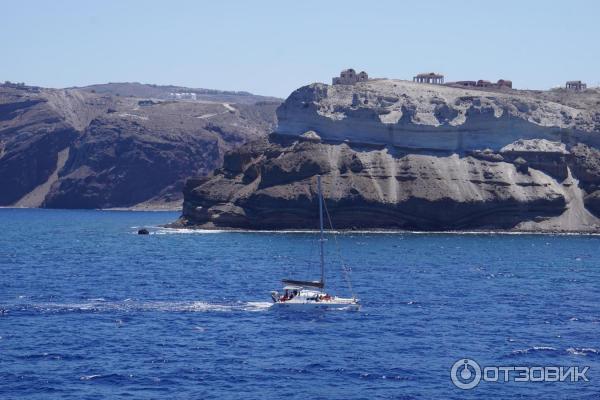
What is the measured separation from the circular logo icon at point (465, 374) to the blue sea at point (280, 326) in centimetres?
57

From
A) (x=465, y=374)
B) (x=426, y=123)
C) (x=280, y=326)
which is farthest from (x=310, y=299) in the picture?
(x=426, y=123)

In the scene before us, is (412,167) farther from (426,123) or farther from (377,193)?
(426,123)

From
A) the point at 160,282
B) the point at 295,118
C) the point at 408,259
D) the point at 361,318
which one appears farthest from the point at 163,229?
the point at 361,318

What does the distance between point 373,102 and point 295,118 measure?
14604 mm

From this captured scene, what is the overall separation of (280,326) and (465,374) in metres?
19.0

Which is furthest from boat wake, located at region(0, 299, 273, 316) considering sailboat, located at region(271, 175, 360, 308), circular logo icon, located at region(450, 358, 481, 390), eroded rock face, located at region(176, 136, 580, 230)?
eroded rock face, located at region(176, 136, 580, 230)

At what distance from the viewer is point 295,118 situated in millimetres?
191625

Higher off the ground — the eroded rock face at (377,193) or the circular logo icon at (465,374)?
the eroded rock face at (377,193)

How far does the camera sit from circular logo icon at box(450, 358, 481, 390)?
57.9 meters

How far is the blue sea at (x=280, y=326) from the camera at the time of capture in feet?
189

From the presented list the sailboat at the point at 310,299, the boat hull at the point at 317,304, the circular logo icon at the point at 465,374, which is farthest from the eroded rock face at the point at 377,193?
the circular logo icon at the point at 465,374

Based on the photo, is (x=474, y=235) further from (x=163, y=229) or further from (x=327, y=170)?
(x=163, y=229)

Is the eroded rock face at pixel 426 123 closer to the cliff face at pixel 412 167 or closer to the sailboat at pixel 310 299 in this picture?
the cliff face at pixel 412 167

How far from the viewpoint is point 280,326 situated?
2990 inches
